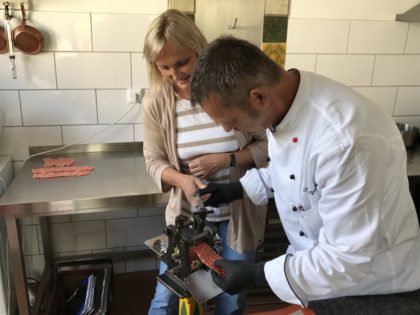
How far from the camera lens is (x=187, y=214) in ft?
3.96

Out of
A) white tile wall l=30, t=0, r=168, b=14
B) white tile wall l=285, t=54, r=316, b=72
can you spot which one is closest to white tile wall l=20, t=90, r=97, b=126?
white tile wall l=30, t=0, r=168, b=14

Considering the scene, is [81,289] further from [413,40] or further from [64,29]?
[413,40]

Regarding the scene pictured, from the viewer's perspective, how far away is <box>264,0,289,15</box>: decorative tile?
164 cm

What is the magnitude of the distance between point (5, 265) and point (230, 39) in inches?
46.2

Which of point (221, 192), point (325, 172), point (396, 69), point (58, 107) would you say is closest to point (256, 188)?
point (221, 192)

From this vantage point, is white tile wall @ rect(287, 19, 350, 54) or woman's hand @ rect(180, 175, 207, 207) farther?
white tile wall @ rect(287, 19, 350, 54)

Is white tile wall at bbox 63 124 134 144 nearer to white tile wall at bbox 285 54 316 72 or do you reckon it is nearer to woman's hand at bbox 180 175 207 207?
woman's hand at bbox 180 175 207 207

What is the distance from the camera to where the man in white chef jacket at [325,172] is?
2.32ft

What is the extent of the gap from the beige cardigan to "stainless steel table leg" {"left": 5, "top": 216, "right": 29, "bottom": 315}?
1.61ft

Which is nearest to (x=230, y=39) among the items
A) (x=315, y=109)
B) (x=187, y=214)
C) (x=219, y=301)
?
(x=315, y=109)

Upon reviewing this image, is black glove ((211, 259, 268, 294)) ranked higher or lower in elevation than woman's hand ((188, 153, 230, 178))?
lower

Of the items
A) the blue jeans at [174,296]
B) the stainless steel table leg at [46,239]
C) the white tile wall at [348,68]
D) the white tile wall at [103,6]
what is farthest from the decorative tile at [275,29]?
the stainless steel table leg at [46,239]

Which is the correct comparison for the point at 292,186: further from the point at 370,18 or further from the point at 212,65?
the point at 370,18

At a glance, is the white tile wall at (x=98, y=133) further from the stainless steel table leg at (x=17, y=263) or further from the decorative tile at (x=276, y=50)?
the decorative tile at (x=276, y=50)
